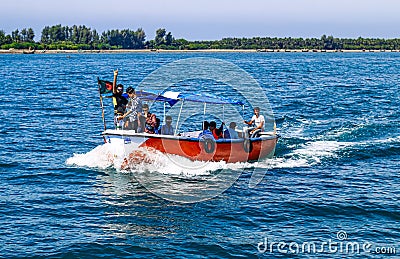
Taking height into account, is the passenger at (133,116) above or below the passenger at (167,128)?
above

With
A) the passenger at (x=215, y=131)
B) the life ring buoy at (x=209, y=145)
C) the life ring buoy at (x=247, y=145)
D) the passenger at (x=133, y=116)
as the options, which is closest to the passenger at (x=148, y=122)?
the passenger at (x=133, y=116)

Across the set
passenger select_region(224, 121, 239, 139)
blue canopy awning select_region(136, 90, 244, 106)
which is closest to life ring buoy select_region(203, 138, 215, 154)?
passenger select_region(224, 121, 239, 139)

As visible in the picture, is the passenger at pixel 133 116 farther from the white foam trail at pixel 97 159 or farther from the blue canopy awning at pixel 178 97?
the white foam trail at pixel 97 159

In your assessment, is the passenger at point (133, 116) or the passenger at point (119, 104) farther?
the passenger at point (119, 104)

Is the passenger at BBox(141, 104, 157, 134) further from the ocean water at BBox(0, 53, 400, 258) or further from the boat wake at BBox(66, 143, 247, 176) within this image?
the ocean water at BBox(0, 53, 400, 258)

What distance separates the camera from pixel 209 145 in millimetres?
22938

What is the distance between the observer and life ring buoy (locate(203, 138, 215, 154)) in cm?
2285

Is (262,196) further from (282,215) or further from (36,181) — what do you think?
(36,181)

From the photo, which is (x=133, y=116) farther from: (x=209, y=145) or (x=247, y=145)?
(x=247, y=145)

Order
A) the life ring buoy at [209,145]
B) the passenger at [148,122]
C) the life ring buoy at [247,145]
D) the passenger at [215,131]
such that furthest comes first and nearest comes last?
the life ring buoy at [247,145], the passenger at [215,131], the passenger at [148,122], the life ring buoy at [209,145]

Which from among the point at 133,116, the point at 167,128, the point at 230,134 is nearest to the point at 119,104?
the point at 133,116

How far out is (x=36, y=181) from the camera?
21.7 m

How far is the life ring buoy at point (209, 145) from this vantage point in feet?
75.0

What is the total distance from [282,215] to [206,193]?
325 cm
